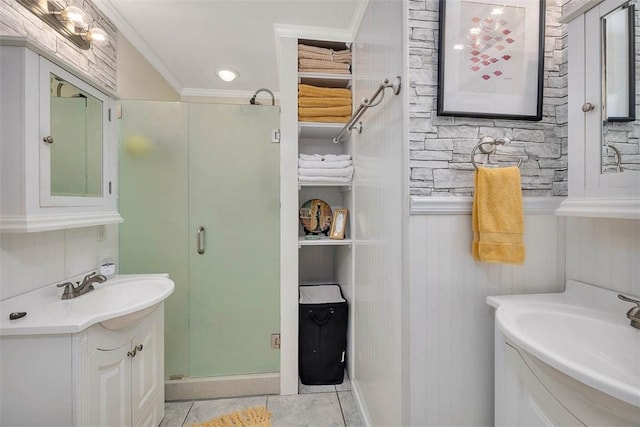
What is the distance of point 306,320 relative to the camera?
191 centimetres

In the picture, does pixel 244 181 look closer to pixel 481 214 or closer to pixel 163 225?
pixel 163 225

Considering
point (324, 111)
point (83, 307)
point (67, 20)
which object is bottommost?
point (83, 307)

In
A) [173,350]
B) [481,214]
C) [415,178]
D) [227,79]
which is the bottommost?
[173,350]

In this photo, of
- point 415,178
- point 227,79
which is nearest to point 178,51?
point 227,79

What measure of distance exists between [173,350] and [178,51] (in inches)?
91.1

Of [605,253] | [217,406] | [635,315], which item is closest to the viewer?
[635,315]

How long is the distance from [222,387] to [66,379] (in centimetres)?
107

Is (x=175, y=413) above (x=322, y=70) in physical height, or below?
below

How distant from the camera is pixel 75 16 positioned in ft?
4.60

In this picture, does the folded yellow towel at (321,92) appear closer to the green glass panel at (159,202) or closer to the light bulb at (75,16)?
the green glass panel at (159,202)

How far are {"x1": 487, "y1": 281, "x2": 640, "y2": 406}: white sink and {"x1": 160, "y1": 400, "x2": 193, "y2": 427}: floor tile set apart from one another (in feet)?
6.12

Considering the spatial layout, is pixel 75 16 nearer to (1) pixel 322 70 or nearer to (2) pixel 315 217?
(1) pixel 322 70

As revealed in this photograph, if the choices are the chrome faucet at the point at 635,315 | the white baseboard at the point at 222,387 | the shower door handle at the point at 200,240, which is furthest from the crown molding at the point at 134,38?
the chrome faucet at the point at 635,315

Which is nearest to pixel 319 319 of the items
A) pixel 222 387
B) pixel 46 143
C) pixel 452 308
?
pixel 222 387
